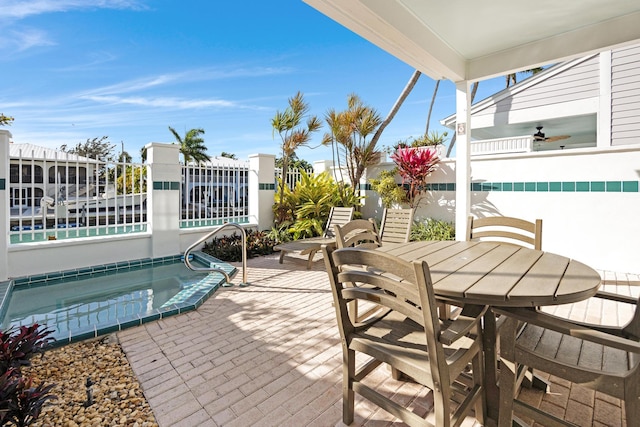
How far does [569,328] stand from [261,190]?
6.30m

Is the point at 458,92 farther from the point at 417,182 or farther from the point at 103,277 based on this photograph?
the point at 103,277

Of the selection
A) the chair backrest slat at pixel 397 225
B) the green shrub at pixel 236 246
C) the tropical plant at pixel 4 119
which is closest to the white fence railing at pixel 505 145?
the chair backrest slat at pixel 397 225

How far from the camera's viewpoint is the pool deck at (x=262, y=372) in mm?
1736

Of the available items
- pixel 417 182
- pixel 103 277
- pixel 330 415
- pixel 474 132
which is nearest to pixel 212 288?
pixel 103 277

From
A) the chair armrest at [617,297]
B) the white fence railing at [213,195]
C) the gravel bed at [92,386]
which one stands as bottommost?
the gravel bed at [92,386]

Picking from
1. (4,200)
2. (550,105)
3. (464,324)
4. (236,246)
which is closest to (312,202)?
(236,246)

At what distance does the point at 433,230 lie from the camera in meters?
6.10

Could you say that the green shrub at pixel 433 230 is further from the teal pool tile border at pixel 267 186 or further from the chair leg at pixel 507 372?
the chair leg at pixel 507 372

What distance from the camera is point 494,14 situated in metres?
3.56

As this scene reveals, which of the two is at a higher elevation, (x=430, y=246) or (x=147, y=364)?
(x=430, y=246)

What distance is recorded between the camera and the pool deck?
5.70 ft

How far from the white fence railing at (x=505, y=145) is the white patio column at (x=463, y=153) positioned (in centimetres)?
296

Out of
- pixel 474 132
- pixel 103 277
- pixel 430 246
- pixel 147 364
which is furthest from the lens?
pixel 474 132

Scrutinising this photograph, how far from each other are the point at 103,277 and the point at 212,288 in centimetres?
224
